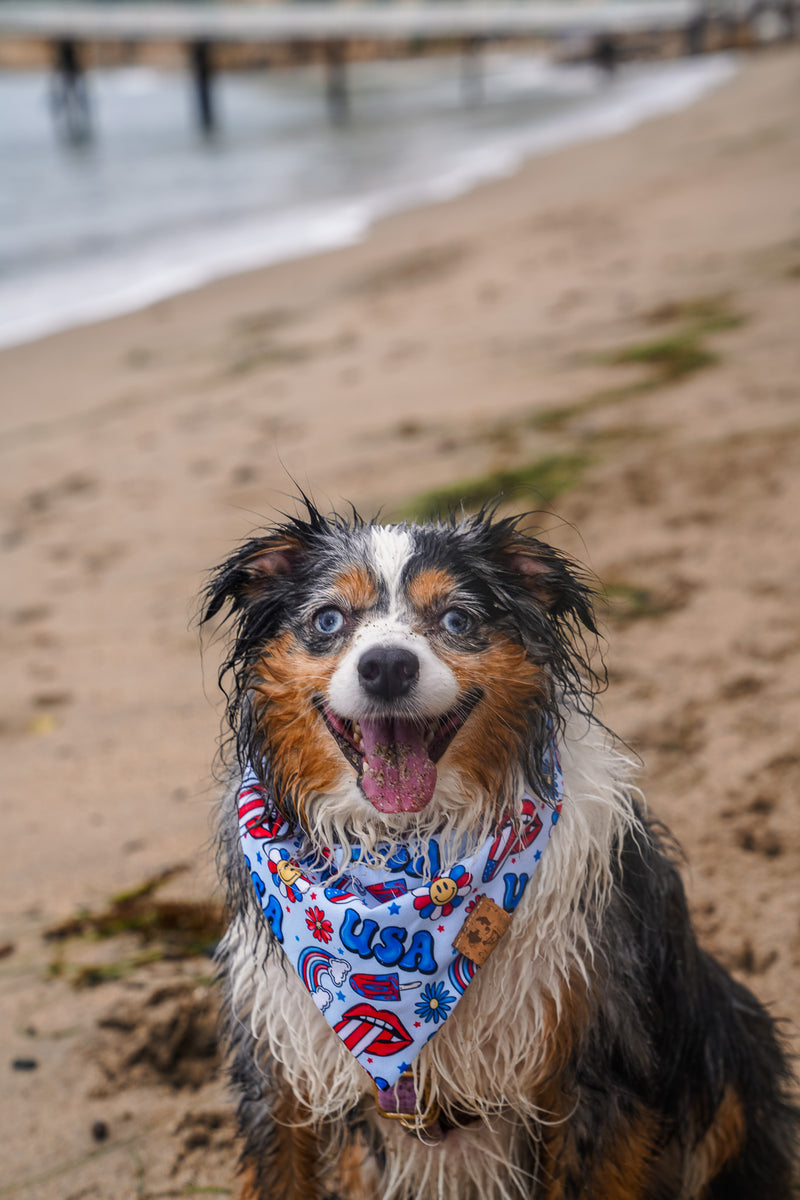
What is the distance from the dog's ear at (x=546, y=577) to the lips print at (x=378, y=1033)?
2.91ft

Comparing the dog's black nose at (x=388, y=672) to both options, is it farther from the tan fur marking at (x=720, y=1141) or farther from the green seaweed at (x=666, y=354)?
the green seaweed at (x=666, y=354)

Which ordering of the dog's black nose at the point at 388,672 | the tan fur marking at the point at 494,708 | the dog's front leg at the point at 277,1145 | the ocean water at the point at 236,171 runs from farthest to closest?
the ocean water at the point at 236,171 → the dog's front leg at the point at 277,1145 → the tan fur marking at the point at 494,708 → the dog's black nose at the point at 388,672

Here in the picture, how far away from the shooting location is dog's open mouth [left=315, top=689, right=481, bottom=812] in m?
2.07

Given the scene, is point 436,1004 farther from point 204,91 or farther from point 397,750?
point 204,91

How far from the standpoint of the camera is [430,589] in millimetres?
2150

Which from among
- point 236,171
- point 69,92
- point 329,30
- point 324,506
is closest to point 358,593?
point 324,506

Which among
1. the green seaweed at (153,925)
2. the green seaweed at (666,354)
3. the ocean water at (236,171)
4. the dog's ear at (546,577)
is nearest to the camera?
the dog's ear at (546,577)

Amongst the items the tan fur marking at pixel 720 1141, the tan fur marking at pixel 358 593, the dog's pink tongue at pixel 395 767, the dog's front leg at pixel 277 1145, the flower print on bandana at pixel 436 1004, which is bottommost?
the tan fur marking at pixel 720 1141

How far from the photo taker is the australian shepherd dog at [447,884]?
7.04 feet

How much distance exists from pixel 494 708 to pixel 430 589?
27 cm

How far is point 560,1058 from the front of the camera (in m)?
2.17

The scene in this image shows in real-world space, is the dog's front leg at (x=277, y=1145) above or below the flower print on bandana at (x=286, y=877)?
below

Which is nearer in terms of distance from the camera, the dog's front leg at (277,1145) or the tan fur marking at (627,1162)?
the tan fur marking at (627,1162)

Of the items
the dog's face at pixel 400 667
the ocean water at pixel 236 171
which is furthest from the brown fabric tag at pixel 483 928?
the ocean water at pixel 236 171
